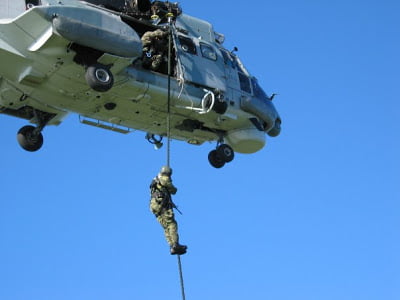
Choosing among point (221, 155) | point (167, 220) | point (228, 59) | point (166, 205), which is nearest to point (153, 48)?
point (228, 59)

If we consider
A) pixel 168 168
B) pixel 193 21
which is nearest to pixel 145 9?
pixel 193 21

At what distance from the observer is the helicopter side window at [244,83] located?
25.4 meters

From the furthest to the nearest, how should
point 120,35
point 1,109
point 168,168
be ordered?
point 1,109
point 120,35
point 168,168

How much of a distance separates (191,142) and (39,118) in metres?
4.30

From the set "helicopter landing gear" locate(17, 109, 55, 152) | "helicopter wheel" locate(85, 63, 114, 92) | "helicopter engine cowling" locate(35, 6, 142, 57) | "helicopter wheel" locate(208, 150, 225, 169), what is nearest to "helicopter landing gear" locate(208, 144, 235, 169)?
"helicopter wheel" locate(208, 150, 225, 169)

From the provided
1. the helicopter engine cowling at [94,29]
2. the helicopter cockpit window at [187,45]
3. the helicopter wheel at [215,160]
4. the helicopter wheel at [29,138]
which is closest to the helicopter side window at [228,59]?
the helicopter cockpit window at [187,45]

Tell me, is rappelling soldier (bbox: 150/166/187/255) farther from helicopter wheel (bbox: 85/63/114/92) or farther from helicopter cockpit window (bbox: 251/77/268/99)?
helicopter cockpit window (bbox: 251/77/268/99)

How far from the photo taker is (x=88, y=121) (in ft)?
77.8

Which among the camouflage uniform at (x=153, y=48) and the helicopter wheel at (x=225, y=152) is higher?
the camouflage uniform at (x=153, y=48)

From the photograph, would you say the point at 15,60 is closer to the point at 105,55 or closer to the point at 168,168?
the point at 105,55

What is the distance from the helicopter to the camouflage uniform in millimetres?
25

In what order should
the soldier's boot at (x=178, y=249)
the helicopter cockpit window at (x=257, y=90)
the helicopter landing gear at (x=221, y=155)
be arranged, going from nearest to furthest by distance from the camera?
1. the soldier's boot at (x=178, y=249)
2. the helicopter landing gear at (x=221, y=155)
3. the helicopter cockpit window at (x=257, y=90)

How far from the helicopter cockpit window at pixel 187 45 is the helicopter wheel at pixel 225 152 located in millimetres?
2745

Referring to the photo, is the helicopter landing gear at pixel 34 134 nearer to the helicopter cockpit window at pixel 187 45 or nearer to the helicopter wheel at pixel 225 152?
the helicopter cockpit window at pixel 187 45
